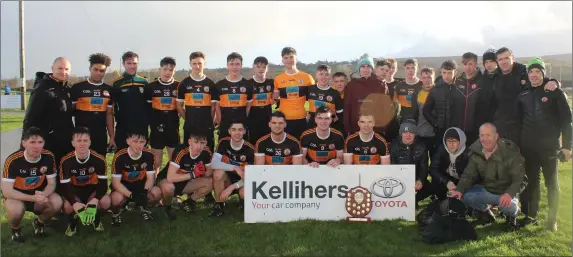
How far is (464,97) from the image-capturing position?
5980 mm

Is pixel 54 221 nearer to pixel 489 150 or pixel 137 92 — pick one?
pixel 137 92

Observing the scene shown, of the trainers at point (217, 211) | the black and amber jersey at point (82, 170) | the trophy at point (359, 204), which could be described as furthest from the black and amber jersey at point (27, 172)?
the trophy at point (359, 204)

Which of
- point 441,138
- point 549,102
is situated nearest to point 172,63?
point 441,138

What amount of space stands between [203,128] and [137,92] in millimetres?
1159

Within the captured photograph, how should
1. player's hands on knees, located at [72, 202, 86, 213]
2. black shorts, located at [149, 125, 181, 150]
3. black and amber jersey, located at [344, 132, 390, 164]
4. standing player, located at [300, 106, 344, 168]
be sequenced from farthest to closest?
black shorts, located at [149, 125, 181, 150]
standing player, located at [300, 106, 344, 168]
black and amber jersey, located at [344, 132, 390, 164]
player's hands on knees, located at [72, 202, 86, 213]

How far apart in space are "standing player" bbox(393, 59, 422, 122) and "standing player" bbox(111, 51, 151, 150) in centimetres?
419

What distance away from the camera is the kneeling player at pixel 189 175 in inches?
226

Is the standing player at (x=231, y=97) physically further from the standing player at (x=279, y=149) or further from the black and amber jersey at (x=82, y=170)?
the black and amber jersey at (x=82, y=170)

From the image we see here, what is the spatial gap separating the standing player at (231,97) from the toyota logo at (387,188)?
2.42m

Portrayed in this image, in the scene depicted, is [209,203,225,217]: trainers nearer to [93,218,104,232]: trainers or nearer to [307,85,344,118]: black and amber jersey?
[93,218,104,232]: trainers

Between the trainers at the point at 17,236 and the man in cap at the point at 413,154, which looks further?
the man in cap at the point at 413,154

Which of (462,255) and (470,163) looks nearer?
(462,255)

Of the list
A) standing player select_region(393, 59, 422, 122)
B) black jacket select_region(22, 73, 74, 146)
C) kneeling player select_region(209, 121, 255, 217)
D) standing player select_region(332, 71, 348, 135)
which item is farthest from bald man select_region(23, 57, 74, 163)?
standing player select_region(393, 59, 422, 122)

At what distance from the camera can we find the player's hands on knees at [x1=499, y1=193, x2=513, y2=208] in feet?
16.6
